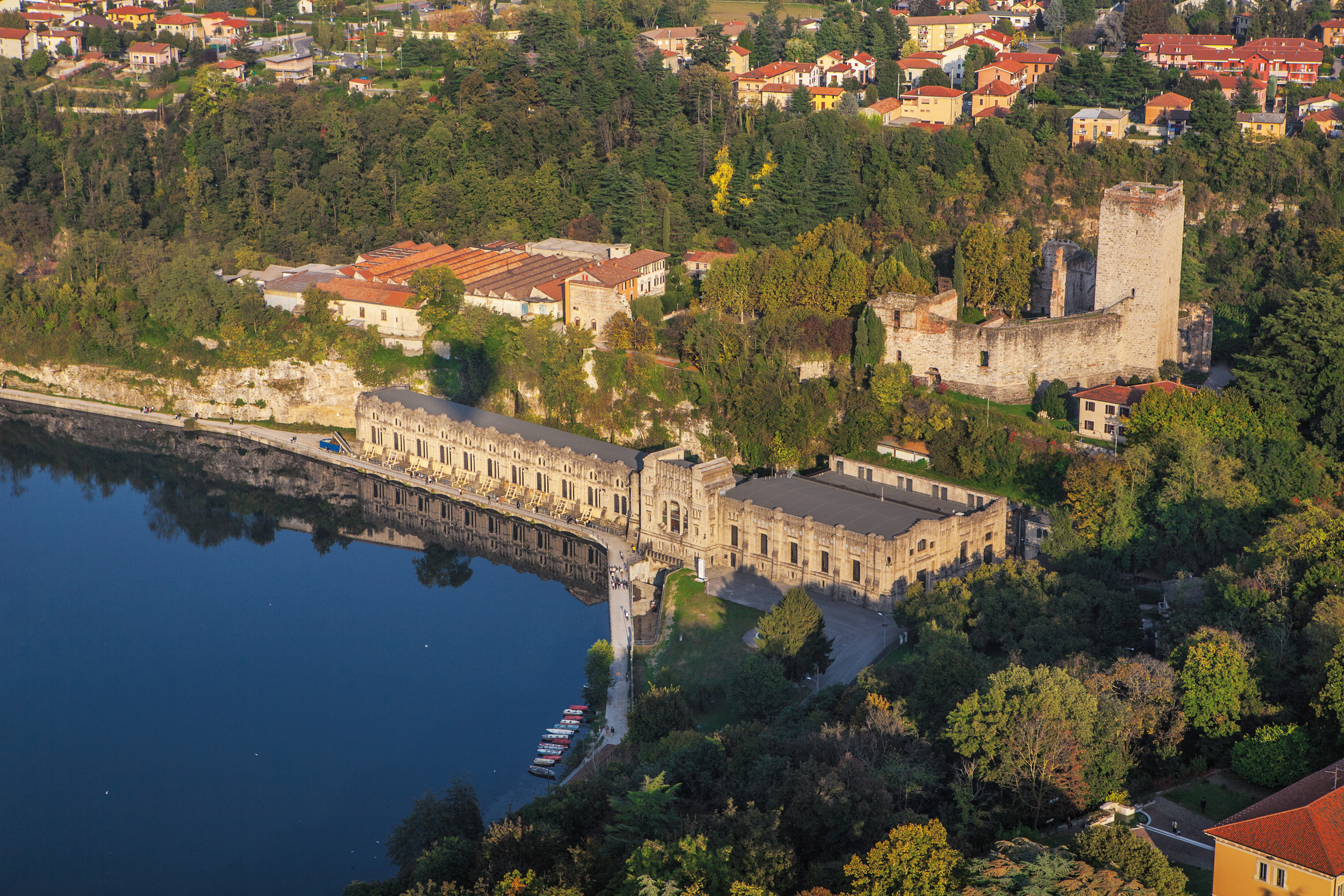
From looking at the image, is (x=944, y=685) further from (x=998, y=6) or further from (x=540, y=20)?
(x=998, y=6)

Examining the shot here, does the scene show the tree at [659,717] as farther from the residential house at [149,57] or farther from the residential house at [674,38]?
the residential house at [149,57]

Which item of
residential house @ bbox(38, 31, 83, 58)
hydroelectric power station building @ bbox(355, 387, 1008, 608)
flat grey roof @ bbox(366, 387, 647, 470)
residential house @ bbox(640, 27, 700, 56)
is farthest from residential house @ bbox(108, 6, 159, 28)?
hydroelectric power station building @ bbox(355, 387, 1008, 608)

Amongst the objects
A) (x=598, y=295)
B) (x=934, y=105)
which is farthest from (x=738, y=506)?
(x=934, y=105)

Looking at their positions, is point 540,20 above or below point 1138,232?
above

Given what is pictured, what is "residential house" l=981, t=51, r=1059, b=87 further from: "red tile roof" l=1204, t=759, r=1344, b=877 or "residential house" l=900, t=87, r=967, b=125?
"red tile roof" l=1204, t=759, r=1344, b=877

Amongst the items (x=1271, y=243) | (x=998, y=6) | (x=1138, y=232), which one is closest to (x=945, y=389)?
(x=1138, y=232)
